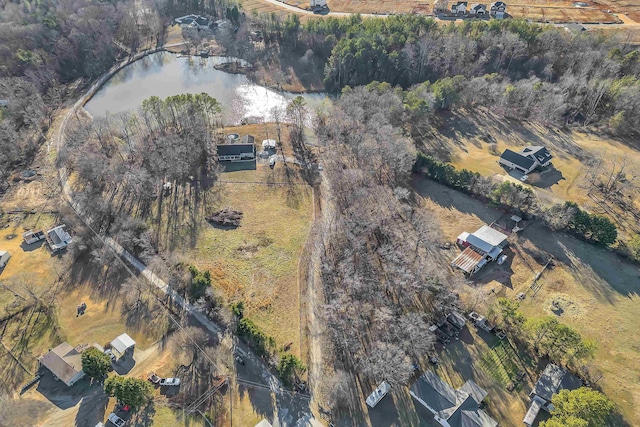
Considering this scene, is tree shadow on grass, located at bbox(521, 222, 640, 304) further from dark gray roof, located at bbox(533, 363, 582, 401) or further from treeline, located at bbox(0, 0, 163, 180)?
treeline, located at bbox(0, 0, 163, 180)

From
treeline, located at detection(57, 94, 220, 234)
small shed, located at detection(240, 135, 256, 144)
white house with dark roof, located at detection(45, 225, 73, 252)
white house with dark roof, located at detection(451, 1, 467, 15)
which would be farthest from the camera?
white house with dark roof, located at detection(451, 1, 467, 15)

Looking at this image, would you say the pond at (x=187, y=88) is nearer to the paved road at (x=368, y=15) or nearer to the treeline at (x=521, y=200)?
the paved road at (x=368, y=15)

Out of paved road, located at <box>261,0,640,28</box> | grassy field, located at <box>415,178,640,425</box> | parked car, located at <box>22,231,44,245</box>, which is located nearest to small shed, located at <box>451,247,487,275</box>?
grassy field, located at <box>415,178,640,425</box>

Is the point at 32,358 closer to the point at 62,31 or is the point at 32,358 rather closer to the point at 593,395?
the point at 593,395

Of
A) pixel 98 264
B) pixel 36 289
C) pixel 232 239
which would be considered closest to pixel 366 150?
pixel 232 239

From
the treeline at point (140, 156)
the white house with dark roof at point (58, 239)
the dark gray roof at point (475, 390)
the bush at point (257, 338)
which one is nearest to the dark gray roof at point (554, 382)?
the dark gray roof at point (475, 390)

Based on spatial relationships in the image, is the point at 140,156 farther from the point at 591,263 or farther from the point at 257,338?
→ the point at 591,263
